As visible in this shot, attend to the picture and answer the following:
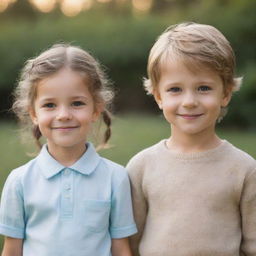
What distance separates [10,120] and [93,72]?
1076 cm

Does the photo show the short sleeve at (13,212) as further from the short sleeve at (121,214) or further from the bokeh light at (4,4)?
the bokeh light at (4,4)

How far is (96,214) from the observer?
116 inches

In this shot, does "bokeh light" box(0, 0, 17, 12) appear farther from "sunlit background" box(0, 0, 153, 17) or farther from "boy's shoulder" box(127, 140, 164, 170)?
"boy's shoulder" box(127, 140, 164, 170)

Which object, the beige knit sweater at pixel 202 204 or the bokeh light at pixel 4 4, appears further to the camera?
the bokeh light at pixel 4 4

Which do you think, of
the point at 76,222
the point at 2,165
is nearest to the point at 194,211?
the point at 76,222

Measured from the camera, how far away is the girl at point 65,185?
2.92m

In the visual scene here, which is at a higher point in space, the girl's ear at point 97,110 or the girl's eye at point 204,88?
the girl's eye at point 204,88

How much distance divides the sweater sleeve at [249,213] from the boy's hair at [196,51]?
0.54 metres

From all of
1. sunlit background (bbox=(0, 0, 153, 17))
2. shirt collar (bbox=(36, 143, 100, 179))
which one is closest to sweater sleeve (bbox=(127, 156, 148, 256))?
shirt collar (bbox=(36, 143, 100, 179))

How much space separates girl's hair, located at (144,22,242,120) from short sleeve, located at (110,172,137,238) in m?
0.63

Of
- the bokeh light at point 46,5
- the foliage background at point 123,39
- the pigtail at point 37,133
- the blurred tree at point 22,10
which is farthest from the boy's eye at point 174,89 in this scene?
the blurred tree at point 22,10

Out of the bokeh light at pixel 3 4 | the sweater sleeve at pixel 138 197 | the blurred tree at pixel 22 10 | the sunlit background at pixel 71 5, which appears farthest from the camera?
the blurred tree at pixel 22 10

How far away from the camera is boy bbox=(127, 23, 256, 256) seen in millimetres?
2943

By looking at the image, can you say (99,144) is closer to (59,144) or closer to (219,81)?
(59,144)
